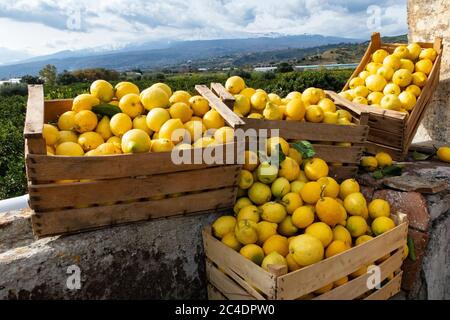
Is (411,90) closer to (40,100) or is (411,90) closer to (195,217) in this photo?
(195,217)

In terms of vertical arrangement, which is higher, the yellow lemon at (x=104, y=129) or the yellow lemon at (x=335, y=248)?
the yellow lemon at (x=104, y=129)

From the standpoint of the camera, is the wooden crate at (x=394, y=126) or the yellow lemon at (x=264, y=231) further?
the wooden crate at (x=394, y=126)

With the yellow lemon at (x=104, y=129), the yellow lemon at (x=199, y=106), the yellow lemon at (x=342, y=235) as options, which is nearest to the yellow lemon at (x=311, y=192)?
the yellow lemon at (x=342, y=235)

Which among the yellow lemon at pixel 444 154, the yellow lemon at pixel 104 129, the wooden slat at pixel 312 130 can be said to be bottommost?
the yellow lemon at pixel 444 154

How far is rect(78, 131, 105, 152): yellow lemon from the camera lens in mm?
2379

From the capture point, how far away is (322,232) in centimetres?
223

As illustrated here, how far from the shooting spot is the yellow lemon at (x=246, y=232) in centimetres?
223

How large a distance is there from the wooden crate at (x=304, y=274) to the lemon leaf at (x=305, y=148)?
0.67 meters

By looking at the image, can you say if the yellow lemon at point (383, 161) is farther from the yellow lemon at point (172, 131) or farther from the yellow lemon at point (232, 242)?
the yellow lemon at point (172, 131)

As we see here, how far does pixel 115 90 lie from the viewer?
285 cm

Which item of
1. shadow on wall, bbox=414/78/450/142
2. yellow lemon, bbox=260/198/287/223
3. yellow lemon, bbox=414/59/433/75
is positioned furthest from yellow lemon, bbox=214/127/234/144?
shadow on wall, bbox=414/78/450/142

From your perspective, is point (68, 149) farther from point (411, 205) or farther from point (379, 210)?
point (411, 205)

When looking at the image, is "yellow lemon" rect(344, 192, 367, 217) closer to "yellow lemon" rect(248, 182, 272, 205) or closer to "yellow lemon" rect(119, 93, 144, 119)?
"yellow lemon" rect(248, 182, 272, 205)

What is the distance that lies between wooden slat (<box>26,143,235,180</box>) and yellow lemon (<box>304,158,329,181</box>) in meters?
0.70
